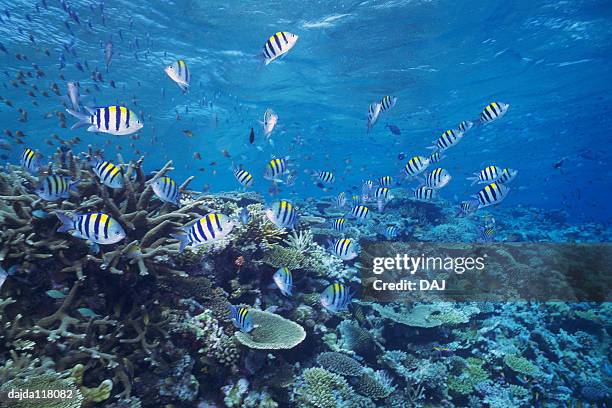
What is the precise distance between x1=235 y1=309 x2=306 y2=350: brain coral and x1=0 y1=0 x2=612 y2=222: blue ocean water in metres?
8.53

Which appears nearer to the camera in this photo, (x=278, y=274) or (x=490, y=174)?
(x=278, y=274)

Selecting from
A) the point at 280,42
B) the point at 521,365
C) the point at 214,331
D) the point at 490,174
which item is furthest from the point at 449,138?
the point at 214,331

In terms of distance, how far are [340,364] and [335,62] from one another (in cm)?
2253

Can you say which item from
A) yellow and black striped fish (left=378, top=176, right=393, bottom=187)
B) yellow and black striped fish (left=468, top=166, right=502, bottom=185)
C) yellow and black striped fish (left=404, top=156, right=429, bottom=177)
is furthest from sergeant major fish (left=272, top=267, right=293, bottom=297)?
yellow and black striped fish (left=378, top=176, right=393, bottom=187)

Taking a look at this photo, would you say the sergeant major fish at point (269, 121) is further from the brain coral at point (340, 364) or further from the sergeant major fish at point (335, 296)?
the brain coral at point (340, 364)

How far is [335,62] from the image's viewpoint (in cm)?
2367

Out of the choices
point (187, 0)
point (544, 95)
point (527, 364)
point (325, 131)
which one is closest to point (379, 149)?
point (325, 131)

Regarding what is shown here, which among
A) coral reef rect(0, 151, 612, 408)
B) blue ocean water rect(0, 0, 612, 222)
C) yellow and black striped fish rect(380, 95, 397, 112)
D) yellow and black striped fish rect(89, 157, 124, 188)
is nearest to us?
coral reef rect(0, 151, 612, 408)

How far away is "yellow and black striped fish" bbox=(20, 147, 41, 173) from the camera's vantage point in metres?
5.43

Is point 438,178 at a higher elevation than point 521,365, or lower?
higher

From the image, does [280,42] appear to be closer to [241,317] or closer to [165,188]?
[165,188]

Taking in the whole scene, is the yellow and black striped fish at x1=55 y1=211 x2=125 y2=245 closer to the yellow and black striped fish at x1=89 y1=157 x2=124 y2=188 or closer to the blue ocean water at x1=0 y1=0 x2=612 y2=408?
the blue ocean water at x1=0 y1=0 x2=612 y2=408

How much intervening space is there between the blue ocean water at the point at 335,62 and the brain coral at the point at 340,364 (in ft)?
30.3

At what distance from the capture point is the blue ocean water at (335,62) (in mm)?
17938
